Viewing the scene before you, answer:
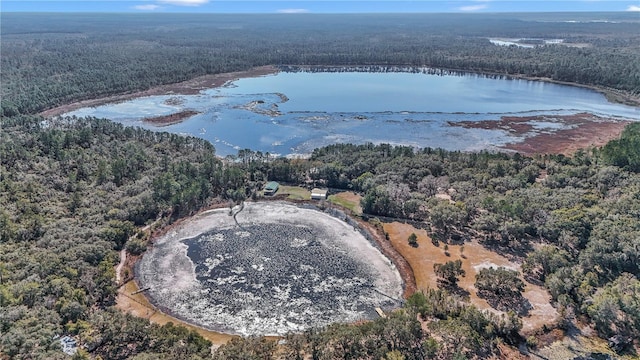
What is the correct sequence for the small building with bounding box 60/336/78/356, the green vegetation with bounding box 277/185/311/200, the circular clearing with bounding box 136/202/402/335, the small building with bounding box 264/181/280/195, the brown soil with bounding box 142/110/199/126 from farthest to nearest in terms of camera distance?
the brown soil with bounding box 142/110/199/126
the small building with bounding box 264/181/280/195
the green vegetation with bounding box 277/185/311/200
the circular clearing with bounding box 136/202/402/335
the small building with bounding box 60/336/78/356

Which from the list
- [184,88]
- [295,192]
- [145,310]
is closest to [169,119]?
[184,88]

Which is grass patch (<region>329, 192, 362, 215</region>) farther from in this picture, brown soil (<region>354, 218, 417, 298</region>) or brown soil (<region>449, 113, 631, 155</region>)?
brown soil (<region>449, 113, 631, 155</region>)

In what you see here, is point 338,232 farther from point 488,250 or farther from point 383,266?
point 488,250

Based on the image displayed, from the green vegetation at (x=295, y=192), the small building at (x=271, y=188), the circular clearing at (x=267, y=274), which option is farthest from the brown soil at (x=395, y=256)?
the small building at (x=271, y=188)

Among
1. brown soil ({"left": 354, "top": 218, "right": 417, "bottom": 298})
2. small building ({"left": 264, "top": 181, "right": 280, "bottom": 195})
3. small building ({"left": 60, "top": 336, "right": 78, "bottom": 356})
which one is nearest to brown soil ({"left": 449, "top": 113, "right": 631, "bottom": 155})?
brown soil ({"left": 354, "top": 218, "right": 417, "bottom": 298})

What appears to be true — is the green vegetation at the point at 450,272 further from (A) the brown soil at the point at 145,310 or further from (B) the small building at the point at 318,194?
(B) the small building at the point at 318,194

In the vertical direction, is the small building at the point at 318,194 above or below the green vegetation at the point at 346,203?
above

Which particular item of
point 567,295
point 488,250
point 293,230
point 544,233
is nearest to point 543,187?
point 544,233
